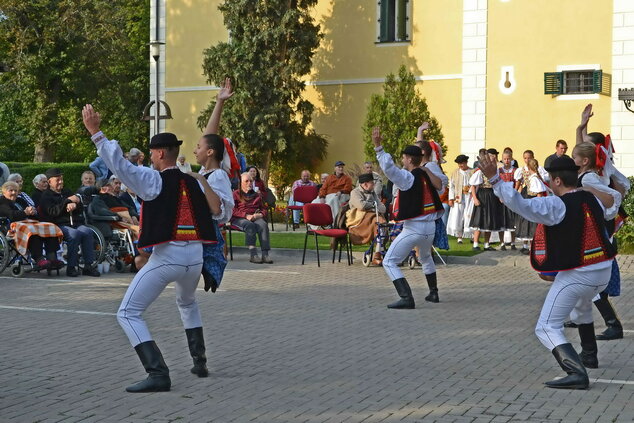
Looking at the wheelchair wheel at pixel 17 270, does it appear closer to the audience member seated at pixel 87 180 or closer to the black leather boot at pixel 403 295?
the audience member seated at pixel 87 180

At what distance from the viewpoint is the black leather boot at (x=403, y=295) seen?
1209 cm

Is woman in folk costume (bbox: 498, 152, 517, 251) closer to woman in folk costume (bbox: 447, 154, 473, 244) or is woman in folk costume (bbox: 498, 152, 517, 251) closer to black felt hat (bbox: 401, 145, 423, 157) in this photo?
woman in folk costume (bbox: 447, 154, 473, 244)

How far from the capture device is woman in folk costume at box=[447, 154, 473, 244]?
2086 cm

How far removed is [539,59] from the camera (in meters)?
27.4

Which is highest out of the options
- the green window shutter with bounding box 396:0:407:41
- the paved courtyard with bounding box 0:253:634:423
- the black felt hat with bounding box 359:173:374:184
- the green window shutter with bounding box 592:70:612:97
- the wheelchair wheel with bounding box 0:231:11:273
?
the green window shutter with bounding box 396:0:407:41

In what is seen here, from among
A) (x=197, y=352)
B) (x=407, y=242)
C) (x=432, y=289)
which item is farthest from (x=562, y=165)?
(x=432, y=289)

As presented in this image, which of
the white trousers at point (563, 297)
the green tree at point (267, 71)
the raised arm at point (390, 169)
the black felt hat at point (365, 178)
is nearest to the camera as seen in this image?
the white trousers at point (563, 297)

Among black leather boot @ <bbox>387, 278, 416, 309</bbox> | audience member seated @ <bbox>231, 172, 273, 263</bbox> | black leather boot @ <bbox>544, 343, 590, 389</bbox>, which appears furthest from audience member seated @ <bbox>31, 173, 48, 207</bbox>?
black leather boot @ <bbox>544, 343, 590, 389</bbox>

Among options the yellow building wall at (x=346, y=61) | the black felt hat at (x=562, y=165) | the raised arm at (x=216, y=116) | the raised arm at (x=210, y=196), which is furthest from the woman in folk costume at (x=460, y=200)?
the raised arm at (x=210, y=196)

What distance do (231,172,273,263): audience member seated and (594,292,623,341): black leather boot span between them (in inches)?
336

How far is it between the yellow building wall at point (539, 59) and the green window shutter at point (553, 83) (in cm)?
18

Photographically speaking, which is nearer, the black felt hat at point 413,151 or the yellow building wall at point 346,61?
the black felt hat at point 413,151

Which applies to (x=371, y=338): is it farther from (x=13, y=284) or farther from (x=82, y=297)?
(x=13, y=284)

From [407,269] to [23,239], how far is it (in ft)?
19.1
